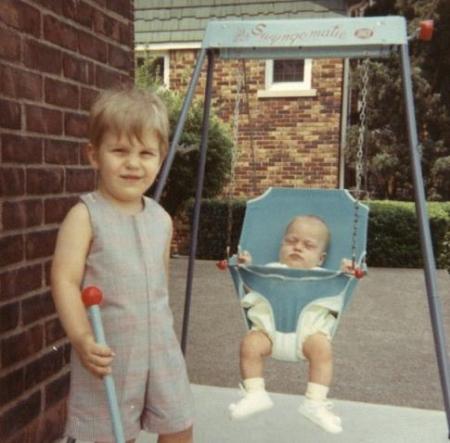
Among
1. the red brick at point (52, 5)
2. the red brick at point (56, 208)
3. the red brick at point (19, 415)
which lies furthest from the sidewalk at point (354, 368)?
the red brick at point (52, 5)

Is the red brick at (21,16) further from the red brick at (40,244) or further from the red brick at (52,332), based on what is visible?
the red brick at (52,332)

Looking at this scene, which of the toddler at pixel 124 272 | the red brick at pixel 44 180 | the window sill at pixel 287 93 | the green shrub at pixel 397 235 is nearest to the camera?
the toddler at pixel 124 272

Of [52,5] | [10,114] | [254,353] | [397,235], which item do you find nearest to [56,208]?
[10,114]

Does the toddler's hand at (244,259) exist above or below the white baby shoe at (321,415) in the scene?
above

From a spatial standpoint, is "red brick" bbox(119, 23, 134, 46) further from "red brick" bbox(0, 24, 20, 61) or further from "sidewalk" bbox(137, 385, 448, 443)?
"sidewalk" bbox(137, 385, 448, 443)

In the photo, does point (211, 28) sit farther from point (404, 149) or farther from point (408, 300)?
point (404, 149)

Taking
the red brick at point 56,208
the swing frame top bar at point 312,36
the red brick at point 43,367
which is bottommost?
the red brick at point 43,367

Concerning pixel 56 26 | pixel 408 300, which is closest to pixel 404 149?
pixel 408 300
